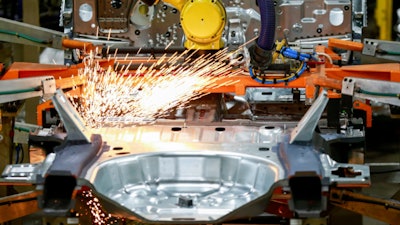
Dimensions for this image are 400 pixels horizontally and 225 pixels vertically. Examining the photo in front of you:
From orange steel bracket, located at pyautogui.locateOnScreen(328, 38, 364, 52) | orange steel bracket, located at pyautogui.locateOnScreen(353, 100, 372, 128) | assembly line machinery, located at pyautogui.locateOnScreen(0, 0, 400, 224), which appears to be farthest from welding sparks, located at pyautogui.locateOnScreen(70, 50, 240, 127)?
orange steel bracket, located at pyautogui.locateOnScreen(353, 100, 372, 128)

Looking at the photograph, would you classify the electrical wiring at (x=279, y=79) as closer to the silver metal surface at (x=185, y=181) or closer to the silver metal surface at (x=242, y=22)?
the silver metal surface at (x=242, y=22)

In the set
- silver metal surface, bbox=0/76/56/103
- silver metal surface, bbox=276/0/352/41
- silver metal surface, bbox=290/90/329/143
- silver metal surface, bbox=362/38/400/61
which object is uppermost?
silver metal surface, bbox=276/0/352/41

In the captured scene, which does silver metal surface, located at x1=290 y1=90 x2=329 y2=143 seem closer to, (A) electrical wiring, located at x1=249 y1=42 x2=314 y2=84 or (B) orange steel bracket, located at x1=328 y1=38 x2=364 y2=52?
(A) electrical wiring, located at x1=249 y1=42 x2=314 y2=84

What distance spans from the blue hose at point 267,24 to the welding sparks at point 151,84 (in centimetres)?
43

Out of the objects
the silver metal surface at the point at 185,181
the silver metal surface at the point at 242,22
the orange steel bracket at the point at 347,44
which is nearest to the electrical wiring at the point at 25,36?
the silver metal surface at the point at 242,22

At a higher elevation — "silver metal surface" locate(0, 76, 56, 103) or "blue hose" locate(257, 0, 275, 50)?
"blue hose" locate(257, 0, 275, 50)

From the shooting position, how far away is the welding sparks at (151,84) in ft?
21.2

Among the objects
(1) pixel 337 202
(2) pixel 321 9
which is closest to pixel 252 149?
(1) pixel 337 202

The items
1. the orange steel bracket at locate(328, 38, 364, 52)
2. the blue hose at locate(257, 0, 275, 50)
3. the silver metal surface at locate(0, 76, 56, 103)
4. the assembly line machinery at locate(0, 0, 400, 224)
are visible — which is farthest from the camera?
the orange steel bracket at locate(328, 38, 364, 52)

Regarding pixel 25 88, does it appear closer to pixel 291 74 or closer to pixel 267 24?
pixel 267 24

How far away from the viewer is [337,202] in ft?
17.5

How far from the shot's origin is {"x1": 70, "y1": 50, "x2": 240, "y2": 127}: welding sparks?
21.2 ft

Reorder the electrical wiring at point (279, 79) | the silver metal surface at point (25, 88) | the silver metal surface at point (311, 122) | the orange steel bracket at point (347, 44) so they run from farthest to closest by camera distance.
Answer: the orange steel bracket at point (347, 44) < the electrical wiring at point (279, 79) < the silver metal surface at point (25, 88) < the silver metal surface at point (311, 122)

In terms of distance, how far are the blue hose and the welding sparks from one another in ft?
1.43
